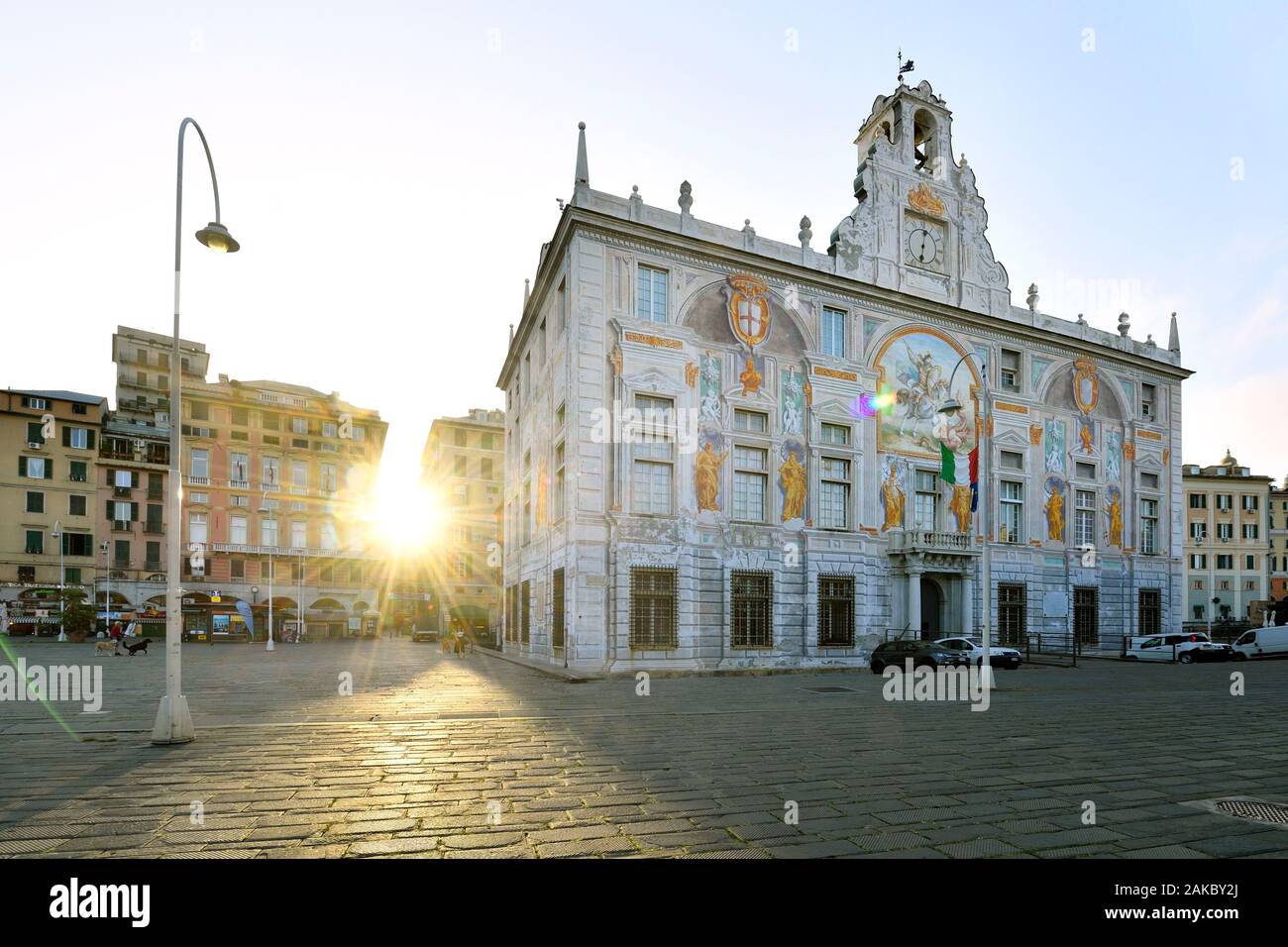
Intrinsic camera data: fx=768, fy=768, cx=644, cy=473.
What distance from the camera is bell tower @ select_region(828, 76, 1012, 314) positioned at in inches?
1357

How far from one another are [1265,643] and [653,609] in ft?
112

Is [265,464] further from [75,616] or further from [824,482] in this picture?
[824,482]

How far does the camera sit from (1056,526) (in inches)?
1499

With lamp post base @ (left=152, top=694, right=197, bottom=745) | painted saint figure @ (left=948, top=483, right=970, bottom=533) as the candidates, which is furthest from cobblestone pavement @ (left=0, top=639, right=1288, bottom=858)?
painted saint figure @ (left=948, top=483, right=970, bottom=533)

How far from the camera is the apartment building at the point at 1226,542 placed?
87938 millimetres

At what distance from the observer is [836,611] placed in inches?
1249

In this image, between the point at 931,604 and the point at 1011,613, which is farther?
the point at 1011,613

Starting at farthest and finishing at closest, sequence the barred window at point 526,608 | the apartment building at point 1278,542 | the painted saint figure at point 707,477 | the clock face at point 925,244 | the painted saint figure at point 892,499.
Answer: the apartment building at point 1278,542 → the barred window at point 526,608 → the clock face at point 925,244 → the painted saint figure at point 892,499 → the painted saint figure at point 707,477

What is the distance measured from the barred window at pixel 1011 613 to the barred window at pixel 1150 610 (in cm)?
909

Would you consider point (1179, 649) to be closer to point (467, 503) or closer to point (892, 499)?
point (892, 499)

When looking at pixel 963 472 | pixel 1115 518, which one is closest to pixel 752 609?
pixel 963 472

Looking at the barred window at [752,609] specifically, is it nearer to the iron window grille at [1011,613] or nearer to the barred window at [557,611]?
the barred window at [557,611]

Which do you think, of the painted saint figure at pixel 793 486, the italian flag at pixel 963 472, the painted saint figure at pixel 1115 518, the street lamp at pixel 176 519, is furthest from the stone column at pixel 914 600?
the street lamp at pixel 176 519
